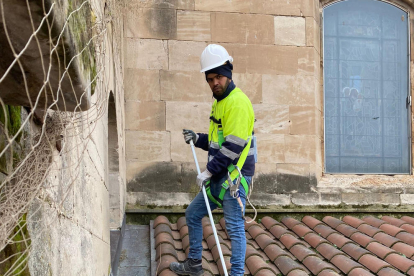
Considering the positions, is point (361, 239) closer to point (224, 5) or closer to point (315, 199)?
point (315, 199)

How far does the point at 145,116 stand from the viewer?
5285mm

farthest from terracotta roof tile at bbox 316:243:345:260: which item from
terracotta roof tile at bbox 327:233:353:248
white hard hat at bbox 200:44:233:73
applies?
white hard hat at bbox 200:44:233:73

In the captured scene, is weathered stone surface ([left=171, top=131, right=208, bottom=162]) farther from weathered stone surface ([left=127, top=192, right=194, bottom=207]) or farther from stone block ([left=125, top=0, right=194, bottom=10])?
stone block ([left=125, top=0, right=194, bottom=10])

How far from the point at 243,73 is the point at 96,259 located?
3541mm

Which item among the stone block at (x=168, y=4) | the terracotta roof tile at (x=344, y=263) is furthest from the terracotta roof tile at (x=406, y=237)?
the stone block at (x=168, y=4)

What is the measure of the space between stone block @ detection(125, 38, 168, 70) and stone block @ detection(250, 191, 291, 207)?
172 centimetres

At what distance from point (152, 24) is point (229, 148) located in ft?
9.02

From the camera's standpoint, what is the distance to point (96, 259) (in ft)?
7.78

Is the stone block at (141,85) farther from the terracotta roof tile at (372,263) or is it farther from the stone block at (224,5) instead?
the terracotta roof tile at (372,263)

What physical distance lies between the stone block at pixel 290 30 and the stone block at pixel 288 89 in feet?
1.31

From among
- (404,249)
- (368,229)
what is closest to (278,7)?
(368,229)

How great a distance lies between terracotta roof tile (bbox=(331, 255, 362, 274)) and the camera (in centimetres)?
374

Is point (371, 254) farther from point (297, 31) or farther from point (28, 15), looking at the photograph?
point (28, 15)

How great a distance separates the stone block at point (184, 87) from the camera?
535cm
